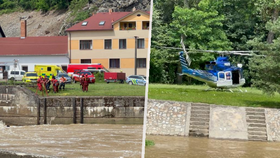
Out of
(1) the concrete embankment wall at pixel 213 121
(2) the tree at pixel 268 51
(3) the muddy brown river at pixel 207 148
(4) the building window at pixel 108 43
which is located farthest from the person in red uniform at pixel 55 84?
(2) the tree at pixel 268 51

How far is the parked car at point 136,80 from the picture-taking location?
4.20 metres

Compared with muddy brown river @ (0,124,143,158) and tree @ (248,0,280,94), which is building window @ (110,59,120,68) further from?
tree @ (248,0,280,94)

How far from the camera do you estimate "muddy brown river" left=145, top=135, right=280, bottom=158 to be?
3143 millimetres

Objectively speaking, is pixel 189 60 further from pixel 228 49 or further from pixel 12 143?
pixel 12 143

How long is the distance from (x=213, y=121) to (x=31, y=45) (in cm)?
249

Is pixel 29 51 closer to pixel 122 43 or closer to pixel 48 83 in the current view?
pixel 48 83

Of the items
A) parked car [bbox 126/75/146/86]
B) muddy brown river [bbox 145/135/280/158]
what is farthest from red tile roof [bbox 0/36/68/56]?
muddy brown river [bbox 145/135/280/158]

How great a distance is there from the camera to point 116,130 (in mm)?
5074

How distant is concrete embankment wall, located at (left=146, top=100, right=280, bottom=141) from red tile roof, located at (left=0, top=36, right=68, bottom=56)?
5.13ft

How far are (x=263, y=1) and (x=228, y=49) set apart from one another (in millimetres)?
512

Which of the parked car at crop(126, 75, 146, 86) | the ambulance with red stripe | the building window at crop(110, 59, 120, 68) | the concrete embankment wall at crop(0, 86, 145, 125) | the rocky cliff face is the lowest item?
the concrete embankment wall at crop(0, 86, 145, 125)

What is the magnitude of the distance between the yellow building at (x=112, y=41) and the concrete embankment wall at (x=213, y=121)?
0.79 metres

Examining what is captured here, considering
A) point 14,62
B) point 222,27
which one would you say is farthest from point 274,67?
point 14,62

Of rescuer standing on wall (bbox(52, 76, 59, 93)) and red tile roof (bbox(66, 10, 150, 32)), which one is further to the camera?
rescuer standing on wall (bbox(52, 76, 59, 93))
